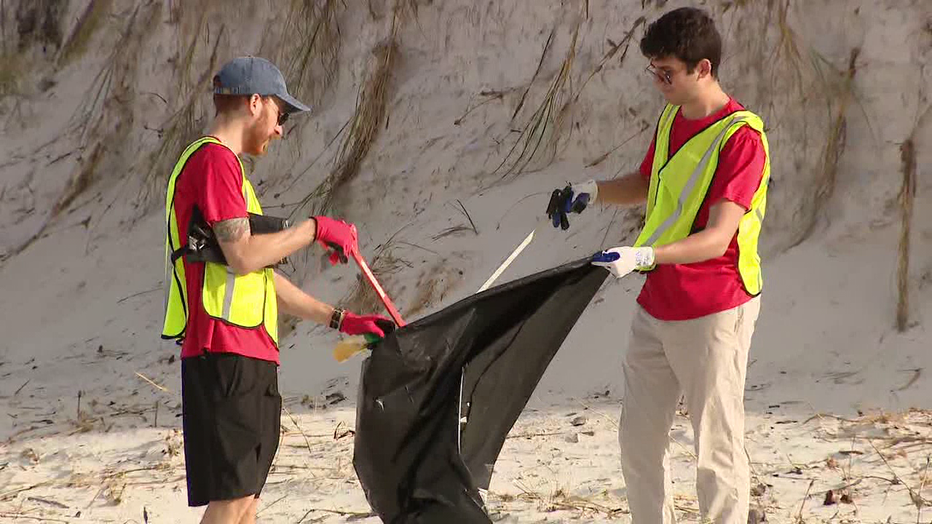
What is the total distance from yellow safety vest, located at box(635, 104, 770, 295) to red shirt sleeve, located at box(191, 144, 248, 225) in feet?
3.87

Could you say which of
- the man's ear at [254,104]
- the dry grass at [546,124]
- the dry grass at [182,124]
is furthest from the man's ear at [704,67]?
the dry grass at [182,124]

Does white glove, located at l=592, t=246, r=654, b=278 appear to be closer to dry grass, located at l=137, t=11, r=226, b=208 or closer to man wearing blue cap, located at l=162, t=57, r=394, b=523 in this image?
man wearing blue cap, located at l=162, t=57, r=394, b=523

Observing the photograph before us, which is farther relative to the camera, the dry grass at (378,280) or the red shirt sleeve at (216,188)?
the dry grass at (378,280)

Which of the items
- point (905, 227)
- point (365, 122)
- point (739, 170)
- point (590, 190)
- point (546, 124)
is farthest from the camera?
point (365, 122)

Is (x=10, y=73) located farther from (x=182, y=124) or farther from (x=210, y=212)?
(x=210, y=212)

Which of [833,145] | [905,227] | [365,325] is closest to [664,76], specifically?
[365,325]

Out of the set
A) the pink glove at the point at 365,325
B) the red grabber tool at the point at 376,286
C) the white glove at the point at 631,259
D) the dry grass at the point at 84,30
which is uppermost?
the dry grass at the point at 84,30

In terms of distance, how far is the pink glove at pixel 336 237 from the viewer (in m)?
3.21

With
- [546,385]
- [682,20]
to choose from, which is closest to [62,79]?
[546,385]

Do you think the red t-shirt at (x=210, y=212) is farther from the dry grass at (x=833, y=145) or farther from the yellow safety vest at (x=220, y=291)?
the dry grass at (x=833, y=145)

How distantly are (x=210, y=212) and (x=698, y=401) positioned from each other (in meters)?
1.45

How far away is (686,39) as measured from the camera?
326cm

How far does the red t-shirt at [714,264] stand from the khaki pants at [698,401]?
0.04 m

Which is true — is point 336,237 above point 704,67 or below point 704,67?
below
